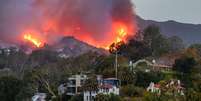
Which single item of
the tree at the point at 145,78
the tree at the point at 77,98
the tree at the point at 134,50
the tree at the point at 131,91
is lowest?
the tree at the point at 77,98

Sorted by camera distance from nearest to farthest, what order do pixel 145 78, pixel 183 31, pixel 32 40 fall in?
pixel 145 78, pixel 32 40, pixel 183 31

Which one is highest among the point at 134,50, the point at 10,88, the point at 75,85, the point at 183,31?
the point at 183,31

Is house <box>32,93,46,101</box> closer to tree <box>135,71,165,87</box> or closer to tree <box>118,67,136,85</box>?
tree <box>118,67,136,85</box>

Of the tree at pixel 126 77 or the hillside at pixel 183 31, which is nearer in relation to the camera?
the tree at pixel 126 77

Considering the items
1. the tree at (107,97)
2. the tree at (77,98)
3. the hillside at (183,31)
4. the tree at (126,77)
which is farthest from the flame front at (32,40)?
the hillside at (183,31)

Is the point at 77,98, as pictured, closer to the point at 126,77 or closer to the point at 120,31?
the point at 126,77

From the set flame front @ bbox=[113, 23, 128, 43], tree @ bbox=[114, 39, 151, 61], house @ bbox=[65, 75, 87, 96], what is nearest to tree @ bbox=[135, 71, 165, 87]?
house @ bbox=[65, 75, 87, 96]

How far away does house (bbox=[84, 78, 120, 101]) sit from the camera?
107ft

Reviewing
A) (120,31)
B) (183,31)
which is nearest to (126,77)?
(120,31)

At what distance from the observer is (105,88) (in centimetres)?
3369

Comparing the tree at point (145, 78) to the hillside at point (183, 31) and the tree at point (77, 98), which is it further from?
the hillside at point (183, 31)

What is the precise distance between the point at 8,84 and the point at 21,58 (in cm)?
1997

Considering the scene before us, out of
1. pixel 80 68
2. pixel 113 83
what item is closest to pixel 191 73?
pixel 113 83

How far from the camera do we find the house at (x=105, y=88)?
3253 centimetres
